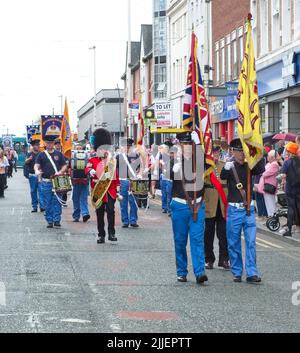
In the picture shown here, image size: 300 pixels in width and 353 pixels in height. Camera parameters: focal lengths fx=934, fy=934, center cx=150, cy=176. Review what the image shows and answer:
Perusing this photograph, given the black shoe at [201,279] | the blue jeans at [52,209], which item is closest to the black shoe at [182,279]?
the black shoe at [201,279]

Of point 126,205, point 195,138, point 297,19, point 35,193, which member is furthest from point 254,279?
point 297,19

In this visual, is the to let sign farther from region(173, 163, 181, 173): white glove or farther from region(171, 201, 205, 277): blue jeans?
region(171, 201, 205, 277): blue jeans

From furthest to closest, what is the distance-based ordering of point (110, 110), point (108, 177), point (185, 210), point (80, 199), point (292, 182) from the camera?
point (110, 110)
point (80, 199)
point (292, 182)
point (108, 177)
point (185, 210)

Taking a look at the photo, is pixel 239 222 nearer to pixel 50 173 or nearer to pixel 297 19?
pixel 50 173

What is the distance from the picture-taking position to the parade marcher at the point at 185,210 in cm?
1196

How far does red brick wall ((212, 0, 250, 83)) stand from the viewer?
4047 cm

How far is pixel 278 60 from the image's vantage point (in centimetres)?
3328

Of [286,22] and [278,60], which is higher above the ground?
[286,22]

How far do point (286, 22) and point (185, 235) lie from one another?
2194 centimetres

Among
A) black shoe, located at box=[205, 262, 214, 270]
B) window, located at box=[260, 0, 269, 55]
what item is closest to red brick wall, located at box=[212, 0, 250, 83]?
window, located at box=[260, 0, 269, 55]

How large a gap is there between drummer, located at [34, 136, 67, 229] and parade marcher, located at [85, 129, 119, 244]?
2.76 m

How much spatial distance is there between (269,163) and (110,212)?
Answer: 524 cm

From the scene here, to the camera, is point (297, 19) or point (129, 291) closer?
point (129, 291)

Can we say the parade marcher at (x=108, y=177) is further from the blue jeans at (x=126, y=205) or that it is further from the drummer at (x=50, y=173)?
the blue jeans at (x=126, y=205)
